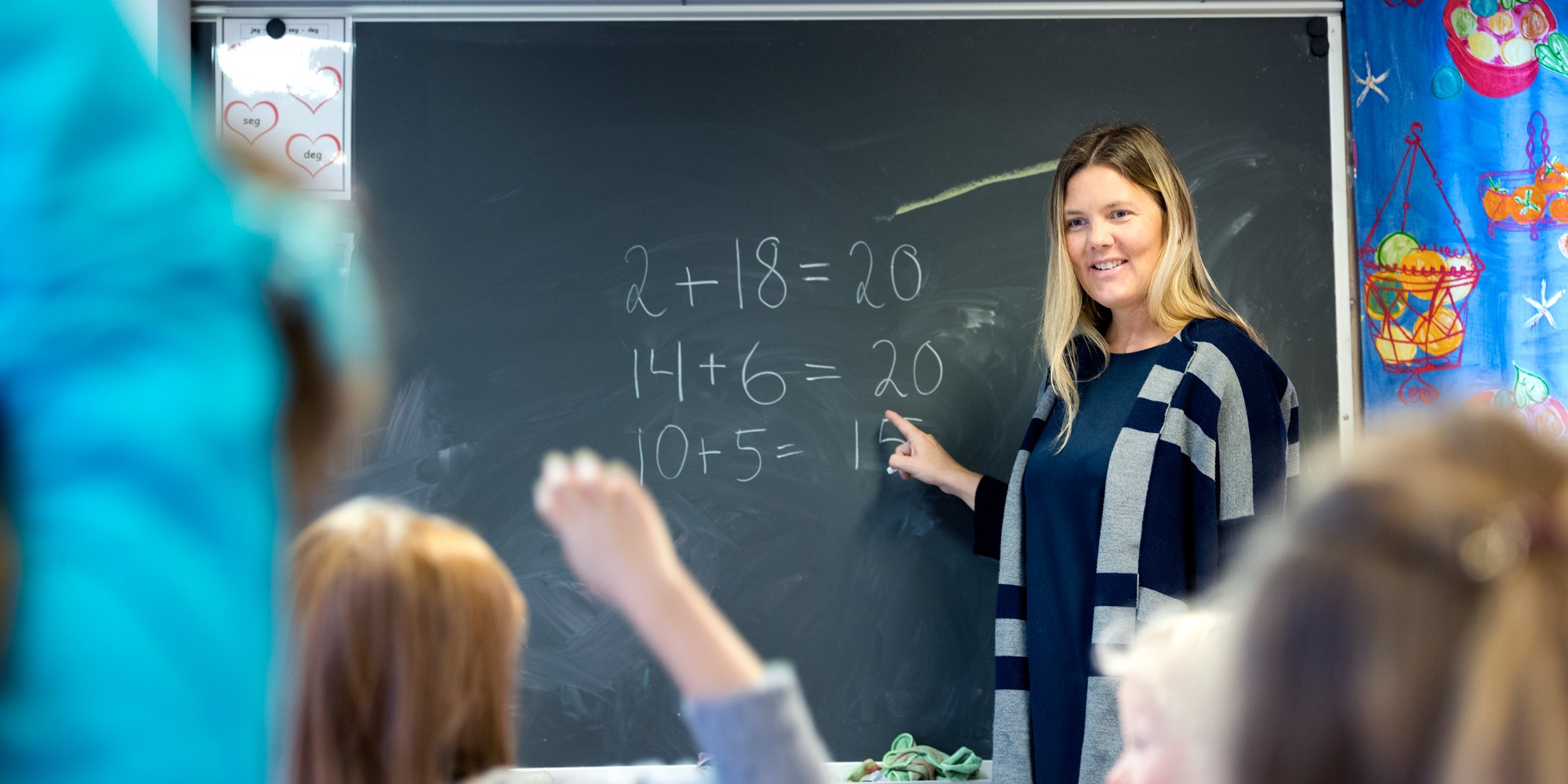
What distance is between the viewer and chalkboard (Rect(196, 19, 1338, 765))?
8.13ft

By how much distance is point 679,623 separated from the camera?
669mm

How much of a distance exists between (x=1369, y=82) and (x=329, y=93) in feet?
7.62

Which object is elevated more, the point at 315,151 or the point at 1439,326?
the point at 315,151

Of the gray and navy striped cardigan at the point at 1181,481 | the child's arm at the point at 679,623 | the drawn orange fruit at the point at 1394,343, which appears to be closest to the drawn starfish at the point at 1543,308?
the drawn orange fruit at the point at 1394,343

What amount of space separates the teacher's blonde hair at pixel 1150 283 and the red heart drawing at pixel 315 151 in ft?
5.09

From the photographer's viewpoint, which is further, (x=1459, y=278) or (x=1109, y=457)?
(x=1459, y=278)

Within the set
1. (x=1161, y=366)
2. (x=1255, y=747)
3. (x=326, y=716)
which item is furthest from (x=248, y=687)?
(x=1161, y=366)

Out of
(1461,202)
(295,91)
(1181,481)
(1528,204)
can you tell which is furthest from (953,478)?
(295,91)

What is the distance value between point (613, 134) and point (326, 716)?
1753 mm

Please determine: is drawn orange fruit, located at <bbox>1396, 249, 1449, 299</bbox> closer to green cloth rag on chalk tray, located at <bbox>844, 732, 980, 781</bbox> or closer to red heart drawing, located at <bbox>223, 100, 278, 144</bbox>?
green cloth rag on chalk tray, located at <bbox>844, 732, 980, 781</bbox>

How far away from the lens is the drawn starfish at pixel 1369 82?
2.59 metres

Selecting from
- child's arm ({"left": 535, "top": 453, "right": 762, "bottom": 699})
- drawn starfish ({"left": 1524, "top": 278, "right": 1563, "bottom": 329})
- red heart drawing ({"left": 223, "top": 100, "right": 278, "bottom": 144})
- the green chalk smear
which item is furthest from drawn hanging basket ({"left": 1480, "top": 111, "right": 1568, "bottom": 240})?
red heart drawing ({"left": 223, "top": 100, "right": 278, "bottom": 144})

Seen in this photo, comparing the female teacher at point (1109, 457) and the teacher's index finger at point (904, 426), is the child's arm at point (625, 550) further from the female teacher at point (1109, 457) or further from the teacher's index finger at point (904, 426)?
the teacher's index finger at point (904, 426)

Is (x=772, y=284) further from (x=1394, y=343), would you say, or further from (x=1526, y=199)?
(x=1526, y=199)
